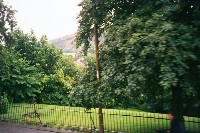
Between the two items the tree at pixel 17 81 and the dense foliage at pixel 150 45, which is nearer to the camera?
the dense foliage at pixel 150 45

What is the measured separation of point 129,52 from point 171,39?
4.63 ft

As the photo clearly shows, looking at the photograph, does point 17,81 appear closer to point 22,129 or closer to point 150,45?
point 22,129

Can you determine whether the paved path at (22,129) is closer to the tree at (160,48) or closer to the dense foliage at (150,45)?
the dense foliage at (150,45)

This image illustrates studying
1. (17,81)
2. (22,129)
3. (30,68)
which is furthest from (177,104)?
(30,68)

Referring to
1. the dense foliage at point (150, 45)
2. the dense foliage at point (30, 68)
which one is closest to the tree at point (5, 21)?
the dense foliage at point (30, 68)

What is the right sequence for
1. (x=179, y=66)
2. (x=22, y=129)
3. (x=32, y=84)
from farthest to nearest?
1. (x=32, y=84)
2. (x=22, y=129)
3. (x=179, y=66)

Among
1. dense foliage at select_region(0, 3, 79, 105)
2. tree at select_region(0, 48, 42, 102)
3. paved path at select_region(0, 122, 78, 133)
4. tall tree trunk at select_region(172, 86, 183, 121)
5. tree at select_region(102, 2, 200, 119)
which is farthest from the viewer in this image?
tree at select_region(0, 48, 42, 102)

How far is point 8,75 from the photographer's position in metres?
25.0

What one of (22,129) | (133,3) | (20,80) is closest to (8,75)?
(20,80)

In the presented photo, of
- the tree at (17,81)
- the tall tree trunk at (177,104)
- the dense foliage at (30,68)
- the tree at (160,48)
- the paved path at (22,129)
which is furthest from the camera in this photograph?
the tree at (17,81)

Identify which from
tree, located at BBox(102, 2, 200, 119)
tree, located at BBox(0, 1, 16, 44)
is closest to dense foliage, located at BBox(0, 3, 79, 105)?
tree, located at BBox(0, 1, 16, 44)

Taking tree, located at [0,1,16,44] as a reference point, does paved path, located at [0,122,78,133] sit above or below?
below

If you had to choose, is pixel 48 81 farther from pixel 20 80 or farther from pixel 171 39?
pixel 171 39

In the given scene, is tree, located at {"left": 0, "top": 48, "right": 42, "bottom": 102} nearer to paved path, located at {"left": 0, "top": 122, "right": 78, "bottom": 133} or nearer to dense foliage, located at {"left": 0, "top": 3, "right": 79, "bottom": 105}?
dense foliage, located at {"left": 0, "top": 3, "right": 79, "bottom": 105}
